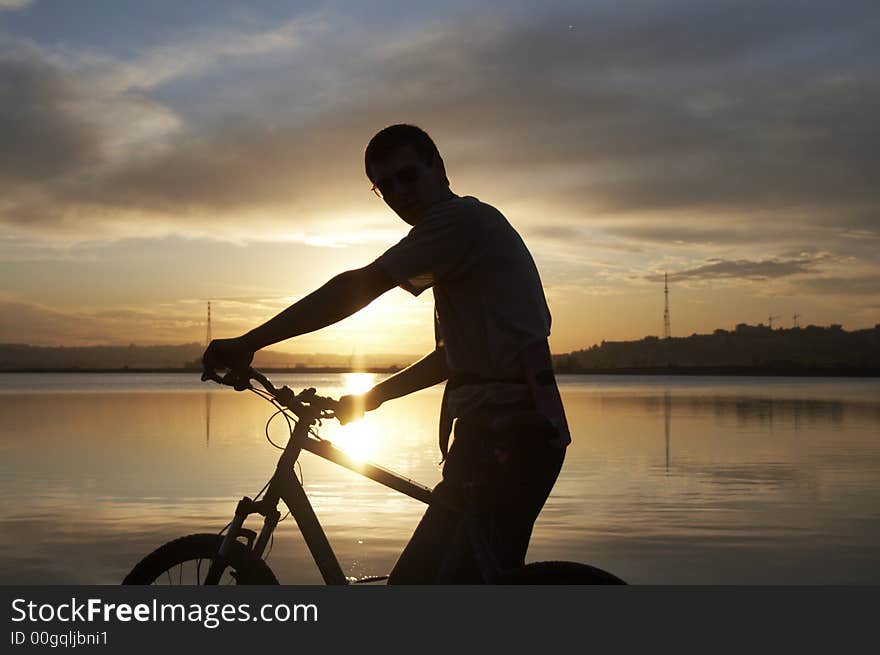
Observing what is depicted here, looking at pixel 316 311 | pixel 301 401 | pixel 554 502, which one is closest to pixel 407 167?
pixel 316 311

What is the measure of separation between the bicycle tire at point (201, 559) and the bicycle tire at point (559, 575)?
34.5 inches

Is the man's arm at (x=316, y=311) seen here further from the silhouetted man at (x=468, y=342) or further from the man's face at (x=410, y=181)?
the man's face at (x=410, y=181)

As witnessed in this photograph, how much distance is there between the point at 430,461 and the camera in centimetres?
1789

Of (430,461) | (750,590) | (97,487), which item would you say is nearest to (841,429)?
(430,461)

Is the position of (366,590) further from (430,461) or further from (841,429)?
(841,429)

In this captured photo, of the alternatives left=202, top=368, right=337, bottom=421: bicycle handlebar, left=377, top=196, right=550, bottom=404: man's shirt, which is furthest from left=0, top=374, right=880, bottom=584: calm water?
left=377, top=196, right=550, bottom=404: man's shirt

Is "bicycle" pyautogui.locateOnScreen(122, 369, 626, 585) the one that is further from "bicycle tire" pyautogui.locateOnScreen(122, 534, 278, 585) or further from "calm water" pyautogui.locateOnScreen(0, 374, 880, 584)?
"calm water" pyautogui.locateOnScreen(0, 374, 880, 584)

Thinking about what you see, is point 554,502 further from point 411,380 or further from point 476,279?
point 476,279

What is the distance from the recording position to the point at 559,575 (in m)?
3.23

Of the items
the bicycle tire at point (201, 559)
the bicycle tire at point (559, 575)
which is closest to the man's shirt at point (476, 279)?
the bicycle tire at point (559, 575)

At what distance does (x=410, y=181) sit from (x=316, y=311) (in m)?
0.55

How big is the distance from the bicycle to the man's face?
0.71 m

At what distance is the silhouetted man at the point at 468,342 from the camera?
3.23 metres

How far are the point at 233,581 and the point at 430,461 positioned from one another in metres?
14.4
